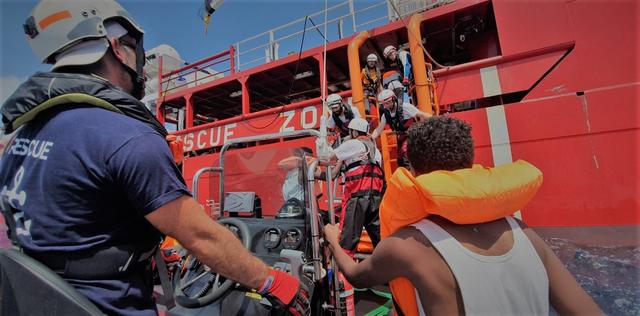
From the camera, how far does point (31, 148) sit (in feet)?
2.89

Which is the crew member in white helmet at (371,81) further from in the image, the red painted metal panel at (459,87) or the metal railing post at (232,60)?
the metal railing post at (232,60)

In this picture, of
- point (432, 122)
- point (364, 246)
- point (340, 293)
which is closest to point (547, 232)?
point (364, 246)

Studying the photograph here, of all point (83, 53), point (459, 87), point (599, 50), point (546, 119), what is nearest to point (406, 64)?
point (459, 87)

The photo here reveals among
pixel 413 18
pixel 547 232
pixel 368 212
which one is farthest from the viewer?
pixel 413 18

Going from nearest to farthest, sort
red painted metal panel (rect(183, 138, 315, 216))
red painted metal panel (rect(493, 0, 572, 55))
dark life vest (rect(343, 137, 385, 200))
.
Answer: red painted metal panel (rect(183, 138, 315, 216)) → dark life vest (rect(343, 137, 385, 200)) → red painted metal panel (rect(493, 0, 572, 55))

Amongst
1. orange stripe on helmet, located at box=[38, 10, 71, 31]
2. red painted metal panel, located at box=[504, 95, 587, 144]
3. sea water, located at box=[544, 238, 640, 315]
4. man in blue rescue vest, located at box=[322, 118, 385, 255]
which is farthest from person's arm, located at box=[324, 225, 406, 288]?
red painted metal panel, located at box=[504, 95, 587, 144]

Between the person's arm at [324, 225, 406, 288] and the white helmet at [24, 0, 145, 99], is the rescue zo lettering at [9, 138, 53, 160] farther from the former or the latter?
the person's arm at [324, 225, 406, 288]

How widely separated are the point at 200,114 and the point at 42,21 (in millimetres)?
10634

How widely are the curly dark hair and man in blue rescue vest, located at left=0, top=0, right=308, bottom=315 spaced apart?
728mm

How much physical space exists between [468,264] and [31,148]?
4.39ft

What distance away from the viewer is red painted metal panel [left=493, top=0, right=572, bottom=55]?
148 inches

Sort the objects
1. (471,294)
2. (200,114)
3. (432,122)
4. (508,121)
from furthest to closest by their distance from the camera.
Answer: (200,114)
(508,121)
(432,122)
(471,294)

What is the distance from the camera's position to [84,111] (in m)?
0.87

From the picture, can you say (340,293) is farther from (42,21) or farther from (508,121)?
(508,121)
